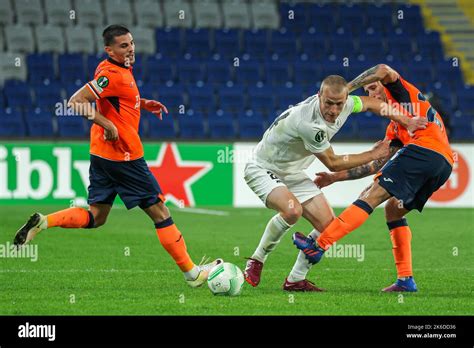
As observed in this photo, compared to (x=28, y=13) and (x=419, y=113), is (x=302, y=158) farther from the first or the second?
(x=28, y=13)

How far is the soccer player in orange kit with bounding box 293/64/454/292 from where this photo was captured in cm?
845

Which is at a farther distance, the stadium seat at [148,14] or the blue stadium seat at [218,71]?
the stadium seat at [148,14]

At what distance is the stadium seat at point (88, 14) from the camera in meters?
25.2

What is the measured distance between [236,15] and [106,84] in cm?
1791

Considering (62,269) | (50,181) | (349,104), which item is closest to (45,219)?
(62,269)

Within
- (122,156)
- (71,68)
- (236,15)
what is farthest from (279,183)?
(236,15)

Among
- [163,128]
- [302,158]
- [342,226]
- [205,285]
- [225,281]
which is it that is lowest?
[205,285]

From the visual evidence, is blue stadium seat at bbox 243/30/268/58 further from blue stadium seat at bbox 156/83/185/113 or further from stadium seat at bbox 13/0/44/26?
stadium seat at bbox 13/0/44/26

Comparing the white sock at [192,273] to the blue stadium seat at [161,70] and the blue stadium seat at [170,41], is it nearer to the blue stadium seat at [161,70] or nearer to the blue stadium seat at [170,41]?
the blue stadium seat at [161,70]

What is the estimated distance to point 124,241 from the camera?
13.5m

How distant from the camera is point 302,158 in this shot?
9.17 meters

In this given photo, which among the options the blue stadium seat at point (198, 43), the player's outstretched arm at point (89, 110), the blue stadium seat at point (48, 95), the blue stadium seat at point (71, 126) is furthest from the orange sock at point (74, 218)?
the blue stadium seat at point (198, 43)

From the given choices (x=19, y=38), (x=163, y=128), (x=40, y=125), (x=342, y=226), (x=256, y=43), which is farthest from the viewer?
(x=256, y=43)

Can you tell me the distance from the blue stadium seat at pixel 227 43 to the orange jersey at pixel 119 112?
51.6 feet
